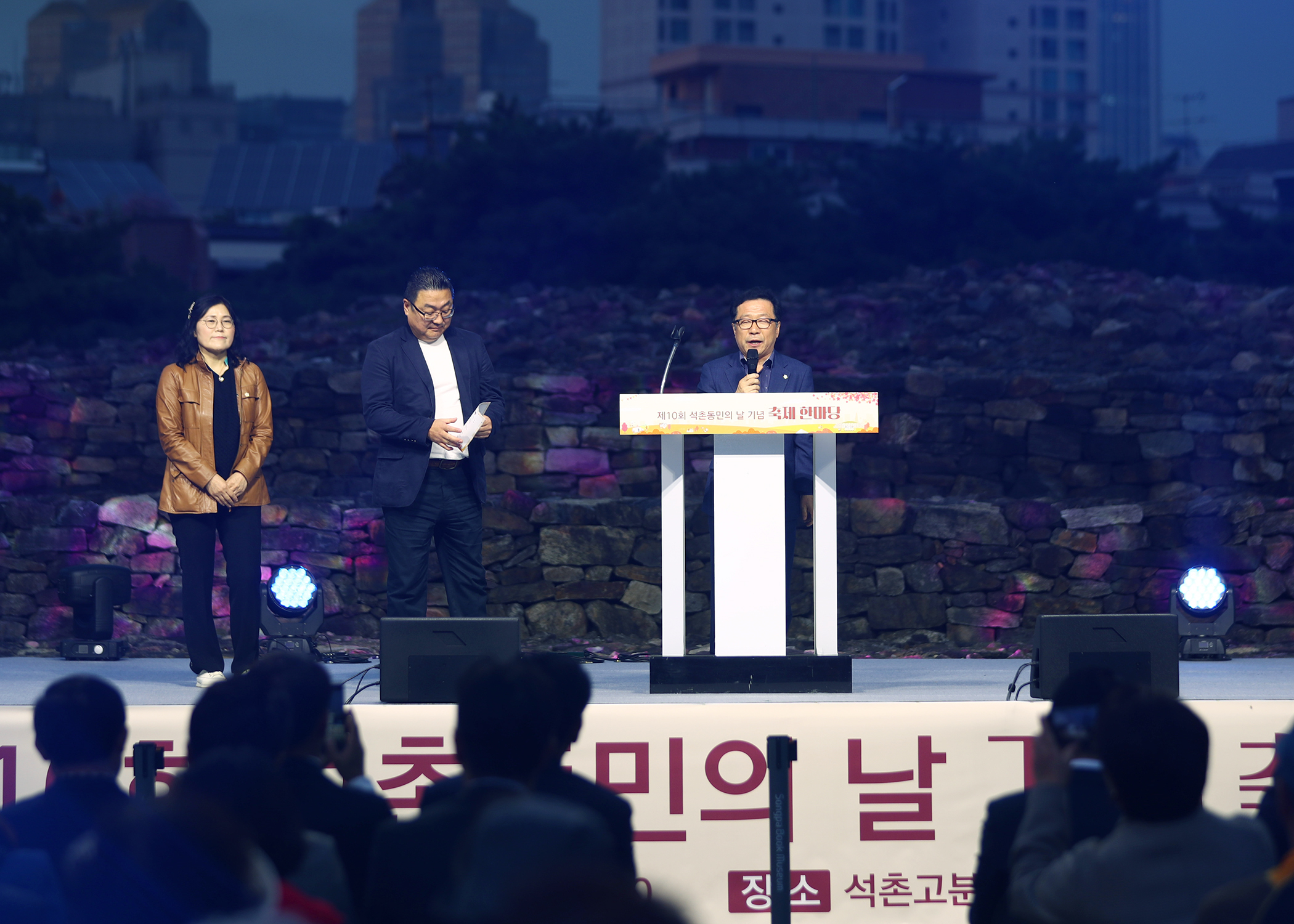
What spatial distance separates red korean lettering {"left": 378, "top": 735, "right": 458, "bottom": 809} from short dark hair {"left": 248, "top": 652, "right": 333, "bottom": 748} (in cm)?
142

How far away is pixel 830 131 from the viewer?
177 feet

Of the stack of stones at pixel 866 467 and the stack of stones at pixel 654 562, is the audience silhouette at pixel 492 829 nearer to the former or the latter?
the stack of stones at pixel 654 562

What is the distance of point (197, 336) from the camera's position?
16.9ft

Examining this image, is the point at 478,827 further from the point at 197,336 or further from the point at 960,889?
the point at 197,336

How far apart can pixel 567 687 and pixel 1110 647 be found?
2152mm

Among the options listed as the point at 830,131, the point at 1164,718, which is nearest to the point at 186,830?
the point at 1164,718

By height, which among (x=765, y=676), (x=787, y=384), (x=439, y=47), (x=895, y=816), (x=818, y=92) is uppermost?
→ (x=439, y=47)

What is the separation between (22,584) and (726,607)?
4.08m

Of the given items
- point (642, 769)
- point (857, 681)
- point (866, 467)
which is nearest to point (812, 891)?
point (642, 769)

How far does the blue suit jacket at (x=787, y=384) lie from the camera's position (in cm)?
502

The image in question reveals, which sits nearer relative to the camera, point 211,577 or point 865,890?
point 865,890

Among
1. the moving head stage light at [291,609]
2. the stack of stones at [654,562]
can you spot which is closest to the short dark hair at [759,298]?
the moving head stage light at [291,609]

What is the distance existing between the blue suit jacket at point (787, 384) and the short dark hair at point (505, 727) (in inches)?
105

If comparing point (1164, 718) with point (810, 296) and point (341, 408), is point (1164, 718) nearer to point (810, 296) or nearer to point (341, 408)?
point (341, 408)
